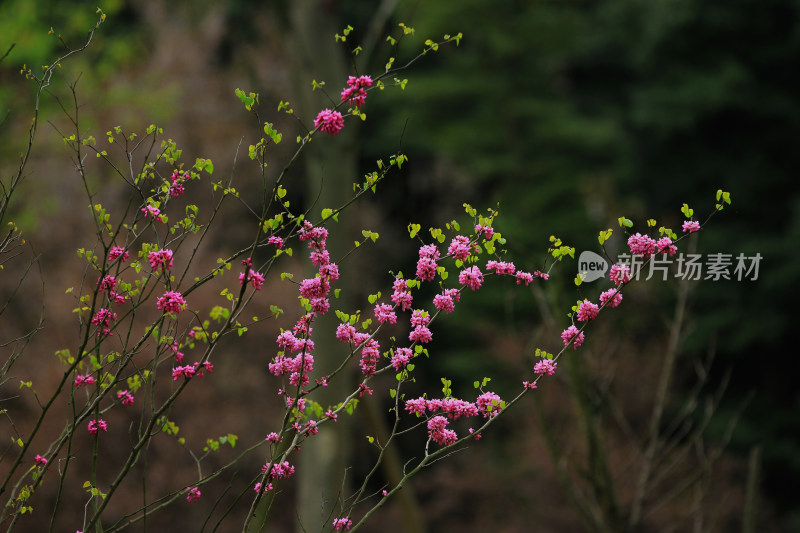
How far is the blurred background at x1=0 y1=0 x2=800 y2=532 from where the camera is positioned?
404 inches

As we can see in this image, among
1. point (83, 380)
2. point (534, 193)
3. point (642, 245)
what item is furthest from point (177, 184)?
point (534, 193)

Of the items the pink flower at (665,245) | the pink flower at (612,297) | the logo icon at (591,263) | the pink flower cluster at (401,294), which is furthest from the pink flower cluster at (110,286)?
the logo icon at (591,263)

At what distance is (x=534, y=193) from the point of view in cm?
1215

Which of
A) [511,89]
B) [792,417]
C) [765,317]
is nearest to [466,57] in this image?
[511,89]

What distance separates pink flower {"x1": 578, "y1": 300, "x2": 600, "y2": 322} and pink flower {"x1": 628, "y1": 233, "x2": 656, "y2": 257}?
7.1 inches

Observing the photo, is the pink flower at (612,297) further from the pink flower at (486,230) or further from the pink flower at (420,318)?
the pink flower at (420,318)

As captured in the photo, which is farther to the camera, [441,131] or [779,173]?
[441,131]

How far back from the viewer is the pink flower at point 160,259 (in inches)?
86.1

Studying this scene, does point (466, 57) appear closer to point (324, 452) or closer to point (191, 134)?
point (191, 134)

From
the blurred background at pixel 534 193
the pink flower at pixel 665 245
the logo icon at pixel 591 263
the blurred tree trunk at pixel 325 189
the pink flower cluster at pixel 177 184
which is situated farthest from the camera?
the blurred background at pixel 534 193

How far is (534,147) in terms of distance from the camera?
1280 centimetres

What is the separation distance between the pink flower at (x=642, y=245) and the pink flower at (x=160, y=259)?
1147 millimetres

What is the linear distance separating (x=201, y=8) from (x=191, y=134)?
433 centimetres

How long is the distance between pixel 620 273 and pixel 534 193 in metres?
10.1
